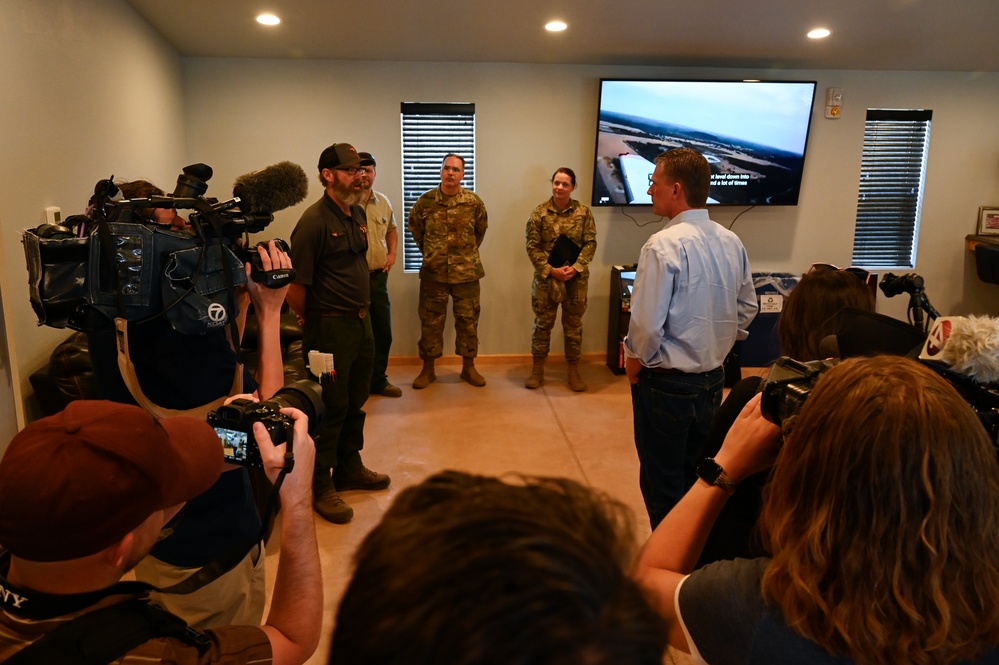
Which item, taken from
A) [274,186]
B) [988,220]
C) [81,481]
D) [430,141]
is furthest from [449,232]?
[988,220]

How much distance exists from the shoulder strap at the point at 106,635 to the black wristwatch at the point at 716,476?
2.52 feet

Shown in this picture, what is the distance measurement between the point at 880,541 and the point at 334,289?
98.5 inches

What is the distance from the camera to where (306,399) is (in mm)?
1225

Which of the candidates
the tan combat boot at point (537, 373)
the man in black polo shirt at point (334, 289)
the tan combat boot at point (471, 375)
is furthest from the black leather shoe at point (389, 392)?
the man in black polo shirt at point (334, 289)

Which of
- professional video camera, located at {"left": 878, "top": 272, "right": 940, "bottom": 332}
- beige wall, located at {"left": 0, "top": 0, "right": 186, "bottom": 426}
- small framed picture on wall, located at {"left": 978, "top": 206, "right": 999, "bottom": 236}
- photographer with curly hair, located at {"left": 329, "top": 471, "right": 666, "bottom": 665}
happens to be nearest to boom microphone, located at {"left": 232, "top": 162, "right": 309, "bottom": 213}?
beige wall, located at {"left": 0, "top": 0, "right": 186, "bottom": 426}

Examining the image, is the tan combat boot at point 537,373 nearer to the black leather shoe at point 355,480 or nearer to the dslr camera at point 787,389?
the black leather shoe at point 355,480

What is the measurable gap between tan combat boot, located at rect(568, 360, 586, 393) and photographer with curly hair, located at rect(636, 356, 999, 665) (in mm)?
4048

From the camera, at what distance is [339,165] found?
9.82ft

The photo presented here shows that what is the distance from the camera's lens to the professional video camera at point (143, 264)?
4.52ft

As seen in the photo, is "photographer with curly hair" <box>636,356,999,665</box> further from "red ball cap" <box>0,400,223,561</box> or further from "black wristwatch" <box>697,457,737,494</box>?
"red ball cap" <box>0,400,223,561</box>

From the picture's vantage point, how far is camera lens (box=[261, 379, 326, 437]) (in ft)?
3.93

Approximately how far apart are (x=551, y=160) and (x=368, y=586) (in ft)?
16.9

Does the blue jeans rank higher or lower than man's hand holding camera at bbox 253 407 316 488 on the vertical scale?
lower

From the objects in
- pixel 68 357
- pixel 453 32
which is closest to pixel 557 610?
pixel 68 357
